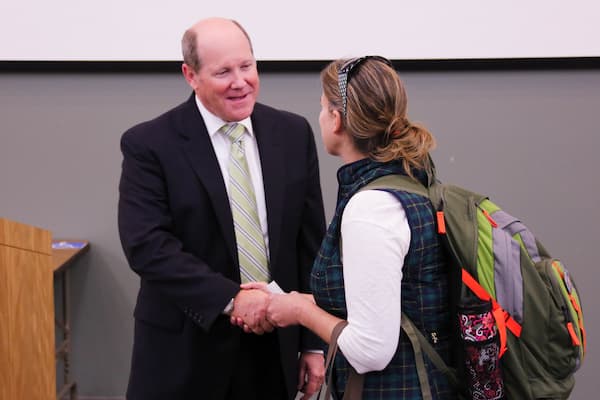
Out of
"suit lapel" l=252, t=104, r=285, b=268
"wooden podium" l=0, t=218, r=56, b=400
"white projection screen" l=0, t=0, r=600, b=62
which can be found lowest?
"wooden podium" l=0, t=218, r=56, b=400

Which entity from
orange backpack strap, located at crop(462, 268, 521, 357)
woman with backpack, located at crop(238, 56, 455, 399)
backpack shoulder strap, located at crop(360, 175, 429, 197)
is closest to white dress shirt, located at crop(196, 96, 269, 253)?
woman with backpack, located at crop(238, 56, 455, 399)

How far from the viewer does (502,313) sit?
1507 mm

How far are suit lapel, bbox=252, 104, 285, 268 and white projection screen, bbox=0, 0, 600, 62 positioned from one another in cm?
118

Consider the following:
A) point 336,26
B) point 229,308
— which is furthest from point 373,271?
point 336,26

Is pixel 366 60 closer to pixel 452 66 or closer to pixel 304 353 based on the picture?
pixel 304 353

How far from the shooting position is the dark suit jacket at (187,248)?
6.42 feet

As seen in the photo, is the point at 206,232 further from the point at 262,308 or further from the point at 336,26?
the point at 336,26

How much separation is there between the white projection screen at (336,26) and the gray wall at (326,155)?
0.44 ft

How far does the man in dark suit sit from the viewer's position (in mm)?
1966

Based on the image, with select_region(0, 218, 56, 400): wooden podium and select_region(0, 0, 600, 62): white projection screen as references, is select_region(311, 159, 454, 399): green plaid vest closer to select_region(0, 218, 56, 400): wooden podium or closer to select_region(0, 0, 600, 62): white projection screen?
select_region(0, 218, 56, 400): wooden podium

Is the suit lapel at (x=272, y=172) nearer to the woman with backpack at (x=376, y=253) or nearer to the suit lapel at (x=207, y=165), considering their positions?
the suit lapel at (x=207, y=165)

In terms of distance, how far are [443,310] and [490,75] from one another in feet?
6.49

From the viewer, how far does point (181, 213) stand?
1996 mm

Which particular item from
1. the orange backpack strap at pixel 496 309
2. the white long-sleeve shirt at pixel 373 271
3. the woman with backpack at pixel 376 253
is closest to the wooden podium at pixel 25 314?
the woman with backpack at pixel 376 253
